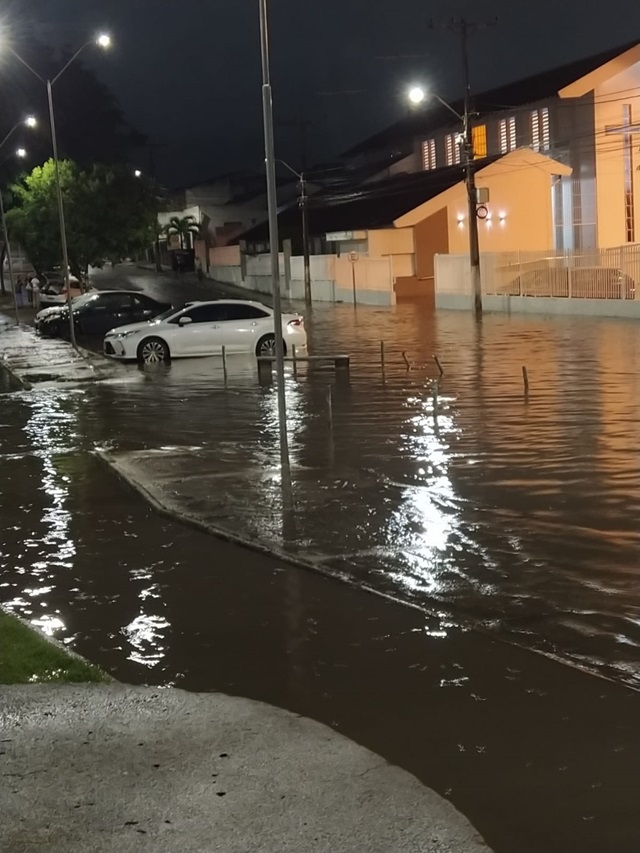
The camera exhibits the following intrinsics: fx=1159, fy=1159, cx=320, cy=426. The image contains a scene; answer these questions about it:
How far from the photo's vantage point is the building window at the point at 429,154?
6344 cm

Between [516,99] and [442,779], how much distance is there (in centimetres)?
5114

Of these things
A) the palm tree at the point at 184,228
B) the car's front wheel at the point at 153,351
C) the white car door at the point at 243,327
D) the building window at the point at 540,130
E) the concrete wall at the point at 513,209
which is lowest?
the car's front wheel at the point at 153,351

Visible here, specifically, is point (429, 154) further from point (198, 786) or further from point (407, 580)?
point (198, 786)

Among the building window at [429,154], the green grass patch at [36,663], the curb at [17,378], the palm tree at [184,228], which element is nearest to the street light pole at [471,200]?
the curb at [17,378]

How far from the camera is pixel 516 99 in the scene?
5253cm

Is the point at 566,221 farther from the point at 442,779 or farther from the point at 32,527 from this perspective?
the point at 442,779

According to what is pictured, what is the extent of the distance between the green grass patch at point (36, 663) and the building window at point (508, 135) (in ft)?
161

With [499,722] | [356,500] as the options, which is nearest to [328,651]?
[499,722]

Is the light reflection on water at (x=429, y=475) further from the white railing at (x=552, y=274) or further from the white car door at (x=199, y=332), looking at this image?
the white railing at (x=552, y=274)

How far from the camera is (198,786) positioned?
14.9 feet

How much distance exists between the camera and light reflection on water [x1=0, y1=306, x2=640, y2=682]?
7.46 meters

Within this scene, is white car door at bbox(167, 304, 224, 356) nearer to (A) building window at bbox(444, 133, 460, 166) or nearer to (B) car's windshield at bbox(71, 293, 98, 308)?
(B) car's windshield at bbox(71, 293, 98, 308)

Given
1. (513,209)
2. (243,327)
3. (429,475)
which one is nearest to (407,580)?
(429,475)

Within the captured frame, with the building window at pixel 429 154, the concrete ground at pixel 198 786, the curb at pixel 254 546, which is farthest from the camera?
the building window at pixel 429 154
